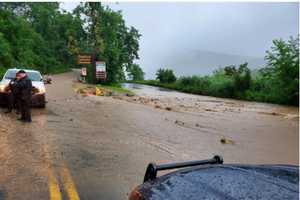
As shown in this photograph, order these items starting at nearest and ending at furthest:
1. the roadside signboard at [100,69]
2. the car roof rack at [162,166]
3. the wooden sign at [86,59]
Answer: the car roof rack at [162,166] < the roadside signboard at [100,69] < the wooden sign at [86,59]

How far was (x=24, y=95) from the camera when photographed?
12.3 meters

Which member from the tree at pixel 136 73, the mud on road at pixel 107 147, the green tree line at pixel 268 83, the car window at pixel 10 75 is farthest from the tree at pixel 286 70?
the tree at pixel 136 73

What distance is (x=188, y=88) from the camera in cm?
4778

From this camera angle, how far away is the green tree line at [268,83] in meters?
31.6

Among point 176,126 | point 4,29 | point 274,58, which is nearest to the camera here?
point 176,126

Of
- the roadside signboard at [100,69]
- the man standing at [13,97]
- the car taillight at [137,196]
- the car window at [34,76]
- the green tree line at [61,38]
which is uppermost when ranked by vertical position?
the green tree line at [61,38]

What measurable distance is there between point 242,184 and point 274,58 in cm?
3253

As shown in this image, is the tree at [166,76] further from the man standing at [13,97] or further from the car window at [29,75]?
the man standing at [13,97]

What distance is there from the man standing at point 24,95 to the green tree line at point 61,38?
26.3 meters

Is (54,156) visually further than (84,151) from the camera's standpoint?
No

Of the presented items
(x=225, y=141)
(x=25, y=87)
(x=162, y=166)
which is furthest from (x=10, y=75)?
Answer: (x=162, y=166)

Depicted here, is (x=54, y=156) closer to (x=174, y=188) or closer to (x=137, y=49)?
(x=174, y=188)

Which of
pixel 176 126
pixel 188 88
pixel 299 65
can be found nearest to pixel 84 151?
pixel 176 126

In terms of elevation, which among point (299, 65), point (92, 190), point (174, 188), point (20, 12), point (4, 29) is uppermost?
point (20, 12)
